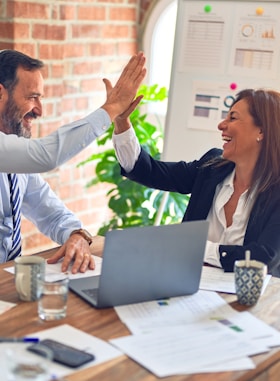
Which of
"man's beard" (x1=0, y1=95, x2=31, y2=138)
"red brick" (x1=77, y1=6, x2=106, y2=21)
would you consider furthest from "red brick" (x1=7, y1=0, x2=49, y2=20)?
"man's beard" (x1=0, y1=95, x2=31, y2=138)

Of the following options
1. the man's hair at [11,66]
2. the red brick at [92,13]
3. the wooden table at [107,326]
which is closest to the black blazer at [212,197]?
the wooden table at [107,326]

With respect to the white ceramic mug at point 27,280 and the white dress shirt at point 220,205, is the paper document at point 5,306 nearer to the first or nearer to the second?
the white ceramic mug at point 27,280

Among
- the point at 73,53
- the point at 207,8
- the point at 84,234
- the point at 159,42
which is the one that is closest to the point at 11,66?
the point at 84,234

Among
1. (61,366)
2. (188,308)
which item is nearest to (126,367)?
(61,366)

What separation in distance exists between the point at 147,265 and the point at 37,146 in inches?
19.0

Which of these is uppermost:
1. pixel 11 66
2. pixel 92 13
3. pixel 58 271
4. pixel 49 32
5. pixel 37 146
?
pixel 92 13

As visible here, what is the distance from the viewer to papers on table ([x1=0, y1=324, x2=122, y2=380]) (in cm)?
131

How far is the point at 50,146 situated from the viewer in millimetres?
1869

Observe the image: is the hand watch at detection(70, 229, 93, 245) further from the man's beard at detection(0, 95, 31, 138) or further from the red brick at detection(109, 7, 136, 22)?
the red brick at detection(109, 7, 136, 22)

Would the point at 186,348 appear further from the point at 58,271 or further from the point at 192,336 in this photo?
the point at 58,271

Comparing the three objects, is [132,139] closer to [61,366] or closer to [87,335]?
[87,335]

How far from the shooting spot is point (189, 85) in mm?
3221

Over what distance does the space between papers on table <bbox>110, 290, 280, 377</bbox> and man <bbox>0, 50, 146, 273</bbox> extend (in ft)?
1.10

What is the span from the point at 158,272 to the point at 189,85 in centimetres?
170
